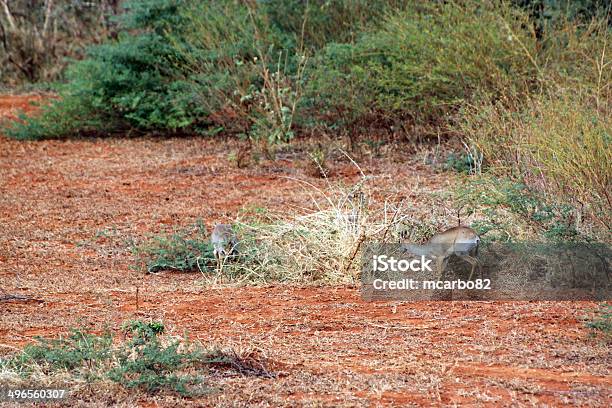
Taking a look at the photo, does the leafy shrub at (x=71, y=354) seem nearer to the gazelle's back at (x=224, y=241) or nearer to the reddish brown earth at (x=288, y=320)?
the reddish brown earth at (x=288, y=320)

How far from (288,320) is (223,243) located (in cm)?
136

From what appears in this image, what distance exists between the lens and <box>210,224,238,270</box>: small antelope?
245 inches

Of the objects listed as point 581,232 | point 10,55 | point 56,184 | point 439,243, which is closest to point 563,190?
point 581,232

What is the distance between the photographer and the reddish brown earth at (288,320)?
152 inches

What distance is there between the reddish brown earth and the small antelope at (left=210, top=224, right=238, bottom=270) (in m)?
0.23

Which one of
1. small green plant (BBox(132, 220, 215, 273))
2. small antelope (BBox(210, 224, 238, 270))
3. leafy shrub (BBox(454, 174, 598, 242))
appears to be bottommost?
small green plant (BBox(132, 220, 215, 273))

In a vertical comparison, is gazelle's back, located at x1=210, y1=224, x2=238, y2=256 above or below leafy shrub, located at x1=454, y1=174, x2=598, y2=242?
below

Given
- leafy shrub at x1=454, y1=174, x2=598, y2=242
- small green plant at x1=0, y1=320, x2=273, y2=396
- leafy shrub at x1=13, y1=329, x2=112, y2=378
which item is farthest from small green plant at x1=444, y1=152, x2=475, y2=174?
leafy shrub at x1=13, y1=329, x2=112, y2=378

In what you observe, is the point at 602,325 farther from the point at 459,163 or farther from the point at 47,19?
the point at 47,19

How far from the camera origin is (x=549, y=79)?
8898 mm

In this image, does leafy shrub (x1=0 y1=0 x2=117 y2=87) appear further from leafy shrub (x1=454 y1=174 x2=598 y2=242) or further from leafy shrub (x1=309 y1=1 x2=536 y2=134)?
leafy shrub (x1=454 y1=174 x2=598 y2=242)

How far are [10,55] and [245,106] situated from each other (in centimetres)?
690

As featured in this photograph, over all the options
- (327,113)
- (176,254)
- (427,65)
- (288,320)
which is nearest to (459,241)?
(288,320)

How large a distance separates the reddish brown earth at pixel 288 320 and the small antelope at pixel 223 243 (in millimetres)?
235
